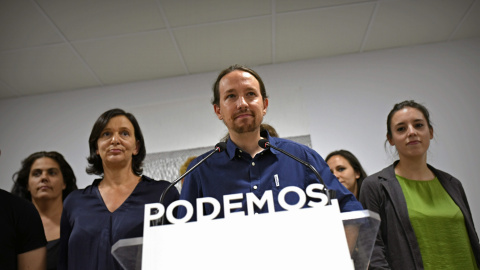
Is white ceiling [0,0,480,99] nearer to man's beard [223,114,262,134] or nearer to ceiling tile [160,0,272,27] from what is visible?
ceiling tile [160,0,272,27]

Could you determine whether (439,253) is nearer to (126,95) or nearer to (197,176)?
(197,176)

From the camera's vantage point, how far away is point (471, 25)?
10.9 ft

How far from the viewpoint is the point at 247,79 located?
1.45 m

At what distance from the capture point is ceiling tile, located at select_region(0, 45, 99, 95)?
319 cm

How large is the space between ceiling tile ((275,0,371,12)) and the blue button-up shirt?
1707mm

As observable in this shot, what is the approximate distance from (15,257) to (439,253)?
1824 mm

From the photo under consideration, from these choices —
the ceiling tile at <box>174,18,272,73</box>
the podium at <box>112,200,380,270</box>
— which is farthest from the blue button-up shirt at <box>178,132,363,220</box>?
the ceiling tile at <box>174,18,272,73</box>

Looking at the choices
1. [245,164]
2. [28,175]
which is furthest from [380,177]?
[28,175]

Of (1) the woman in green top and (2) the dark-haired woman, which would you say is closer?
(2) the dark-haired woman

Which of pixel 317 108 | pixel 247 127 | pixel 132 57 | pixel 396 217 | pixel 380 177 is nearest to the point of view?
pixel 247 127

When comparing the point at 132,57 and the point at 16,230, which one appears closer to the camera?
the point at 16,230

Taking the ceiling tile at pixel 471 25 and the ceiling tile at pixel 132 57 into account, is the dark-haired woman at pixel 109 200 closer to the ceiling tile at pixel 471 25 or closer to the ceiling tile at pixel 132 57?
the ceiling tile at pixel 132 57

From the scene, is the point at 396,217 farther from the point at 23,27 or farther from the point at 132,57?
the point at 23,27

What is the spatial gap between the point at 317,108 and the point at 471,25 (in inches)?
60.0
